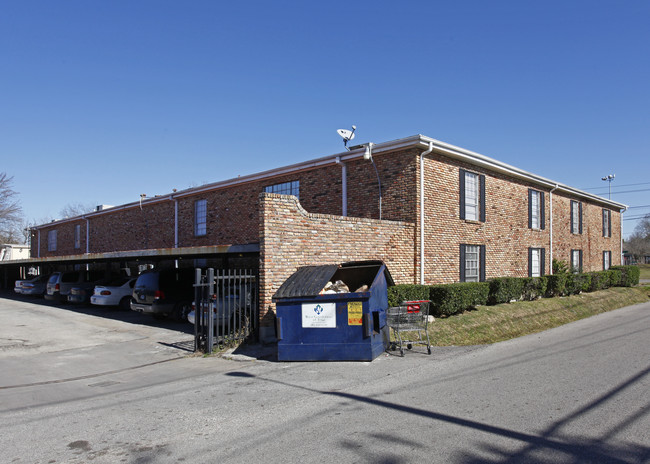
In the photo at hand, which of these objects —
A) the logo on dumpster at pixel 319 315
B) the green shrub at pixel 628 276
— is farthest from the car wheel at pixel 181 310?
the green shrub at pixel 628 276

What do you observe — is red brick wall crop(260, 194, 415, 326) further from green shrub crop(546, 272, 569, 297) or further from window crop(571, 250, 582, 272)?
window crop(571, 250, 582, 272)

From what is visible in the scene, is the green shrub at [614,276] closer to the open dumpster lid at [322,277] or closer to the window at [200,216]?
the open dumpster lid at [322,277]

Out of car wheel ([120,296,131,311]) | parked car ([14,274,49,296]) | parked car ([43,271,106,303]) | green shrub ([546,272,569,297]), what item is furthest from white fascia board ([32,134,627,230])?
parked car ([14,274,49,296])

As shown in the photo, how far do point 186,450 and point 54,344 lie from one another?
8.99m

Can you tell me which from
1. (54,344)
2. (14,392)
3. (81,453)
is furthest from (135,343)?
(81,453)

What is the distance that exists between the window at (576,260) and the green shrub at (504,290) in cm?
859

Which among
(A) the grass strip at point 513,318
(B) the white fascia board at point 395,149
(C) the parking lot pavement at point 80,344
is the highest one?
(B) the white fascia board at point 395,149

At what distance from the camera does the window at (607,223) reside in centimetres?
2900

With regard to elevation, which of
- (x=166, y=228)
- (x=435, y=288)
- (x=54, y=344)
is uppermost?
(x=166, y=228)

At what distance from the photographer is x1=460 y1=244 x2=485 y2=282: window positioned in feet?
52.0

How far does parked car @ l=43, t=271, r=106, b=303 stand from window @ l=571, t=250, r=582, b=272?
2300cm

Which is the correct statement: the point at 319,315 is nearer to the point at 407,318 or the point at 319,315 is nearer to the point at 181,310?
the point at 407,318

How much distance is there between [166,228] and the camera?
2355 cm

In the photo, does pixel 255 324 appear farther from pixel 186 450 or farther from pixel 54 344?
pixel 186 450
